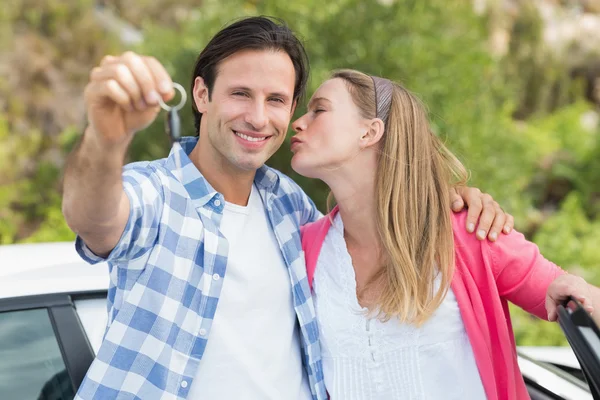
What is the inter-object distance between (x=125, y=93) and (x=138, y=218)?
0.56 meters

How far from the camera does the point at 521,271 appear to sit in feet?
7.09

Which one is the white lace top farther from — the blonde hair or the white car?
the white car

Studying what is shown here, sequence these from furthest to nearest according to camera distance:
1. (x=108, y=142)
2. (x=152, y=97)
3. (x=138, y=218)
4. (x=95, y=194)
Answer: (x=138, y=218) < (x=95, y=194) < (x=108, y=142) < (x=152, y=97)

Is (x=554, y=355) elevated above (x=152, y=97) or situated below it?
above

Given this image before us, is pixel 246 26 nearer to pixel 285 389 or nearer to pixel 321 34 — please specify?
pixel 285 389

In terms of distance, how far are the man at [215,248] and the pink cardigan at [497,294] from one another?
83 millimetres

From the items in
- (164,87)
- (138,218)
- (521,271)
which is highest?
(521,271)

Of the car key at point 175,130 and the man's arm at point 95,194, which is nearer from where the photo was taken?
the man's arm at point 95,194

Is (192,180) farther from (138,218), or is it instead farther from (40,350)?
(40,350)

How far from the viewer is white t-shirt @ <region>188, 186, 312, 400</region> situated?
203cm

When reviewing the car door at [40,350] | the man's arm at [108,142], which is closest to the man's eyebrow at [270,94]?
the man's arm at [108,142]

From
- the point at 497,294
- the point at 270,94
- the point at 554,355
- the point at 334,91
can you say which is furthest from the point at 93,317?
the point at 554,355

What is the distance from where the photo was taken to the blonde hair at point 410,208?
2209 mm

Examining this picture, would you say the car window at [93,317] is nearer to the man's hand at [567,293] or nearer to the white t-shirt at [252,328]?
the white t-shirt at [252,328]
